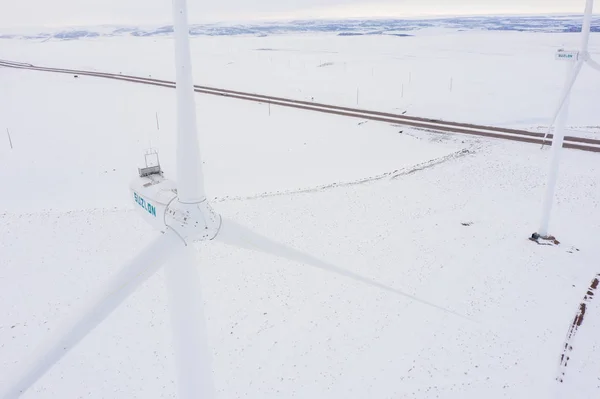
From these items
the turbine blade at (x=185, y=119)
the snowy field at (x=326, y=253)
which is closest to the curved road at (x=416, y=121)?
the snowy field at (x=326, y=253)

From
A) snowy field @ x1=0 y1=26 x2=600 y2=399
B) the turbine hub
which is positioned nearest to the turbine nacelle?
the turbine hub

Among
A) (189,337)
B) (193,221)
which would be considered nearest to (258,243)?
(193,221)

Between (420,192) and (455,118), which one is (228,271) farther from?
(455,118)

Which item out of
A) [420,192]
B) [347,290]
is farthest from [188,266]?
[420,192]

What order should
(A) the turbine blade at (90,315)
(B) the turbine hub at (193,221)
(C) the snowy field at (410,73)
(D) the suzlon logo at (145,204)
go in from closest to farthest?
1. (A) the turbine blade at (90,315)
2. (B) the turbine hub at (193,221)
3. (D) the suzlon logo at (145,204)
4. (C) the snowy field at (410,73)

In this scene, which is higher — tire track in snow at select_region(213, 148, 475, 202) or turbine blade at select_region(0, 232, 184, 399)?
turbine blade at select_region(0, 232, 184, 399)

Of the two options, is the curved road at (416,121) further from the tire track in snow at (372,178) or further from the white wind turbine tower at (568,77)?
the white wind turbine tower at (568,77)

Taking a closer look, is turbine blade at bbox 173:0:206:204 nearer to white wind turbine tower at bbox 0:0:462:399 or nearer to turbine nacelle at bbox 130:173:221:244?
white wind turbine tower at bbox 0:0:462:399

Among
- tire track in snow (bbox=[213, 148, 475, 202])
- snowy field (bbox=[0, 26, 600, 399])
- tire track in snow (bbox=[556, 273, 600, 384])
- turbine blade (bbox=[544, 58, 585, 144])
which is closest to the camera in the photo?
tire track in snow (bbox=[556, 273, 600, 384])
